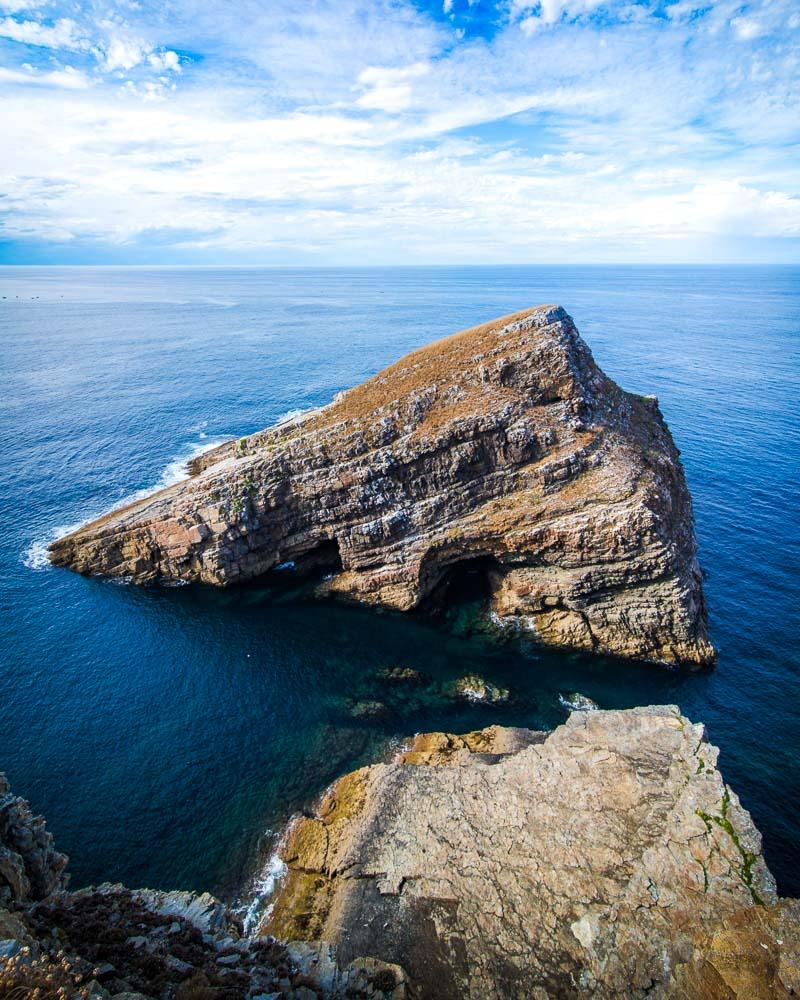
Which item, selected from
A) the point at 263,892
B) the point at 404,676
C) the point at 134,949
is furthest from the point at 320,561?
the point at 134,949

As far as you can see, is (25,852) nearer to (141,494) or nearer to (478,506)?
(478,506)

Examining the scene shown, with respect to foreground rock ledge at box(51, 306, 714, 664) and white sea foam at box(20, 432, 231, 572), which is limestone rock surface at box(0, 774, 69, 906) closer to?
foreground rock ledge at box(51, 306, 714, 664)

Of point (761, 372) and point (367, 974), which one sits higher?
point (761, 372)

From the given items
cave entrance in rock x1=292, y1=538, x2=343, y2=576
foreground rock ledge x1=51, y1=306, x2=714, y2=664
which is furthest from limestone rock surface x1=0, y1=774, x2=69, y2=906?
cave entrance in rock x1=292, y1=538, x2=343, y2=576

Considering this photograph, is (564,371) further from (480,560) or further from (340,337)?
(340,337)

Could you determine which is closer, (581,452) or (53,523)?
(581,452)

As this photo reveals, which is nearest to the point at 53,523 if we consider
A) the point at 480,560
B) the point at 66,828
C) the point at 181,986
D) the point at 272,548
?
the point at 272,548
